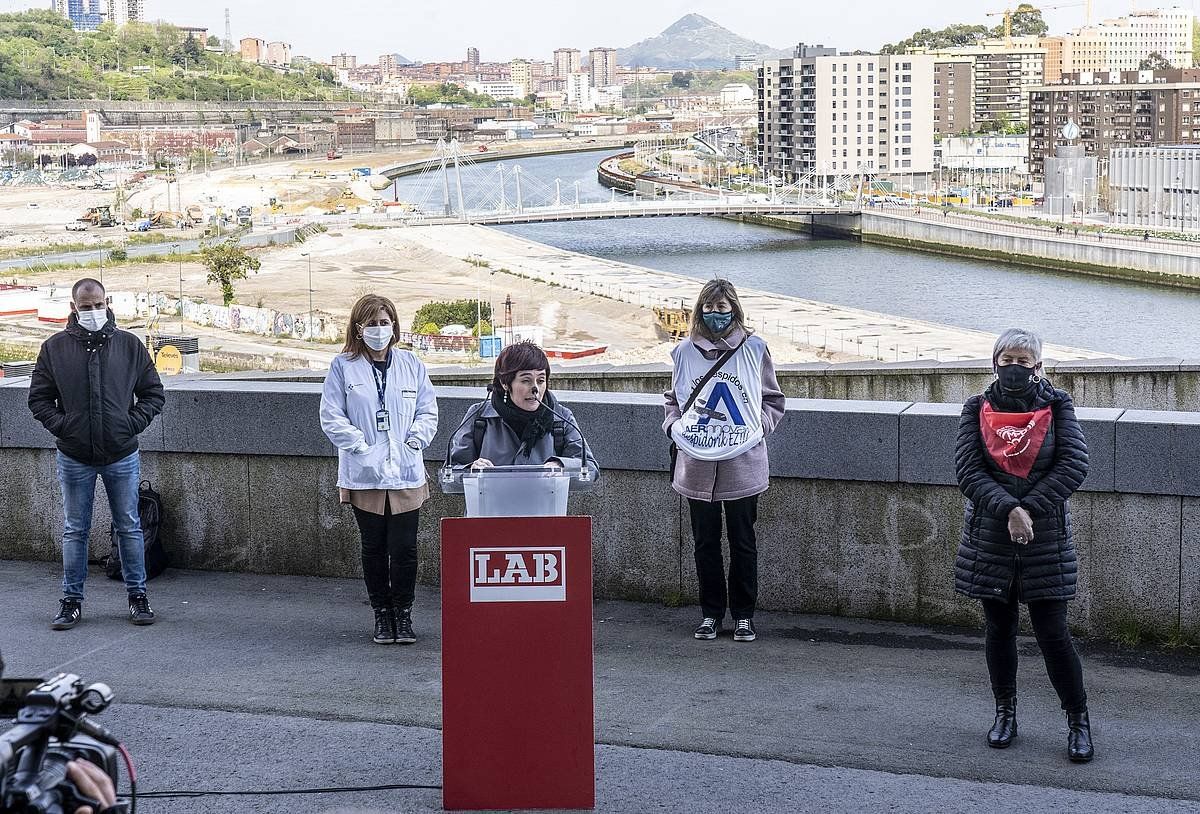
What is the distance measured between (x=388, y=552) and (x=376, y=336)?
88 cm

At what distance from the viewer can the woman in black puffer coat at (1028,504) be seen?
457 centimetres

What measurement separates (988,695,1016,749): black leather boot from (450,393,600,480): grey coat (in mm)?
1483

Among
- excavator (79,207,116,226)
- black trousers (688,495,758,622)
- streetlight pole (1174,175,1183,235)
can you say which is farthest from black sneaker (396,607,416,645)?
excavator (79,207,116,226)

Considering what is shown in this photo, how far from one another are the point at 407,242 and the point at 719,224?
3883 centimetres

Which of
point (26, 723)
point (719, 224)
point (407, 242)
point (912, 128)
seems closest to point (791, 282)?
point (407, 242)

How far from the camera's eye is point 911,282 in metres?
92.8

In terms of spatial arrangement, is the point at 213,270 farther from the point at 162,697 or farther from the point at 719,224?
the point at 162,697

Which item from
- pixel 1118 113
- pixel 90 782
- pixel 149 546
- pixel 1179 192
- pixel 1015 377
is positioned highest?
pixel 1118 113

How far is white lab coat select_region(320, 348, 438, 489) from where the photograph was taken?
5746 millimetres

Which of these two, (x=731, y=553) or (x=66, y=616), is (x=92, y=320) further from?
(x=731, y=553)

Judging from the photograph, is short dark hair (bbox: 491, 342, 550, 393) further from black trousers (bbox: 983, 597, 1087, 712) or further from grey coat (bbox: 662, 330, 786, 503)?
black trousers (bbox: 983, 597, 1087, 712)

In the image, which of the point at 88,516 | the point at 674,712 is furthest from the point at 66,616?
the point at 674,712

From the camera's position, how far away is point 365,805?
4246 millimetres

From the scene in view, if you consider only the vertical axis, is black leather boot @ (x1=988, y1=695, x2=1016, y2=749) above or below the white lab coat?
below
